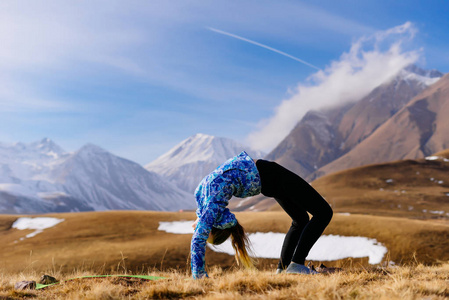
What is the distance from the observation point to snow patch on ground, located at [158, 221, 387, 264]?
108 feet

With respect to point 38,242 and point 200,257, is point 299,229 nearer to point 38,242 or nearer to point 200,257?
point 200,257

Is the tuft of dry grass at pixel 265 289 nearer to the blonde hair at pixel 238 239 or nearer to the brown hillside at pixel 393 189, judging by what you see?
the blonde hair at pixel 238 239

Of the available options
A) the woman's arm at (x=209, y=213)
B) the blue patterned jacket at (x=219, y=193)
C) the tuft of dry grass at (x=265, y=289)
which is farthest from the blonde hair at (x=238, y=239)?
the tuft of dry grass at (x=265, y=289)

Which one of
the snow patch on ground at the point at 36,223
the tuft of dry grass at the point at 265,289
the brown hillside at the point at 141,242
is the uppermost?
the tuft of dry grass at the point at 265,289

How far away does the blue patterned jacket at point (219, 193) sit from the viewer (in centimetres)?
519

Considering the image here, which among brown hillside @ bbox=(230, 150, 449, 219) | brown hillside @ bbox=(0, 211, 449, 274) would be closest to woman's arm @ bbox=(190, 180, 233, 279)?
brown hillside @ bbox=(0, 211, 449, 274)

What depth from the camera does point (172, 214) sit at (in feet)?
165

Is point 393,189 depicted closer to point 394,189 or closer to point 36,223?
point 394,189

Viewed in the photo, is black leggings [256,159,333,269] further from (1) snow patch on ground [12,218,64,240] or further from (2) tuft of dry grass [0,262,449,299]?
(1) snow patch on ground [12,218,64,240]

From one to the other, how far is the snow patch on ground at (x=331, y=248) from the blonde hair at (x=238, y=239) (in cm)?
2590

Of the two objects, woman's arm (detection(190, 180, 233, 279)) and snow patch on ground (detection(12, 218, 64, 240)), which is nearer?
woman's arm (detection(190, 180, 233, 279))

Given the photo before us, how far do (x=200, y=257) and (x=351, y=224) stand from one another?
121 feet

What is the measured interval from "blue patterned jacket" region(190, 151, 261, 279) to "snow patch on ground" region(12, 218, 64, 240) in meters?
46.7

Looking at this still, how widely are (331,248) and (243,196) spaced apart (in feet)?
103
